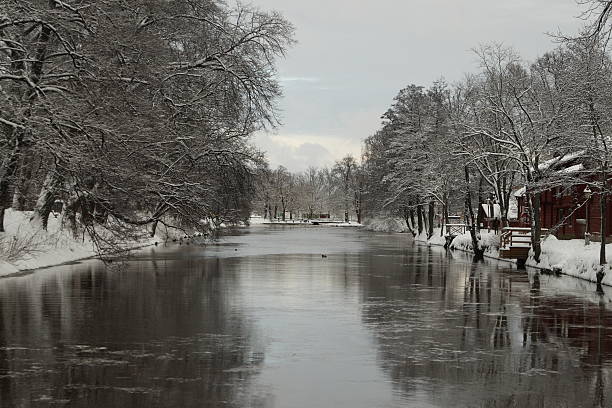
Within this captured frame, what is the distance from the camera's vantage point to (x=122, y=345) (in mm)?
14219

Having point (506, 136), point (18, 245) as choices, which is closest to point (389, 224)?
point (506, 136)

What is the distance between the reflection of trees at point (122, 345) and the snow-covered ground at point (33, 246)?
2905 mm

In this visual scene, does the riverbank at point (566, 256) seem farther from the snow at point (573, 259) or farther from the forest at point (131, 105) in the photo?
the forest at point (131, 105)

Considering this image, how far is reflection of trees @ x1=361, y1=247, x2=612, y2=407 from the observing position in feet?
35.9

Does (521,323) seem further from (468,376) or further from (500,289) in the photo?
(500,289)

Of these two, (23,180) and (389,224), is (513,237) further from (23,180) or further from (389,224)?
(389,224)

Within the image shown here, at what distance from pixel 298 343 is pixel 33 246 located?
65.3 feet

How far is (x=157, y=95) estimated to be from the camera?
3347 centimetres

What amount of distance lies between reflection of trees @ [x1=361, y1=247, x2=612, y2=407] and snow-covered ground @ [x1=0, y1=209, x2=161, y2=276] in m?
12.9

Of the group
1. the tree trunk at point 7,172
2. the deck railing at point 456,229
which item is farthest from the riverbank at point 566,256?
the tree trunk at point 7,172

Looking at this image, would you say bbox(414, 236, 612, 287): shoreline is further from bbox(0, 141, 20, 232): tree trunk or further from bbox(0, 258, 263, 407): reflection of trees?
bbox(0, 141, 20, 232): tree trunk

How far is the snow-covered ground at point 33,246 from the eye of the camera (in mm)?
28953

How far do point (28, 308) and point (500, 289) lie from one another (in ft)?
51.1

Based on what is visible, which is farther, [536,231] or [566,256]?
[536,231]
